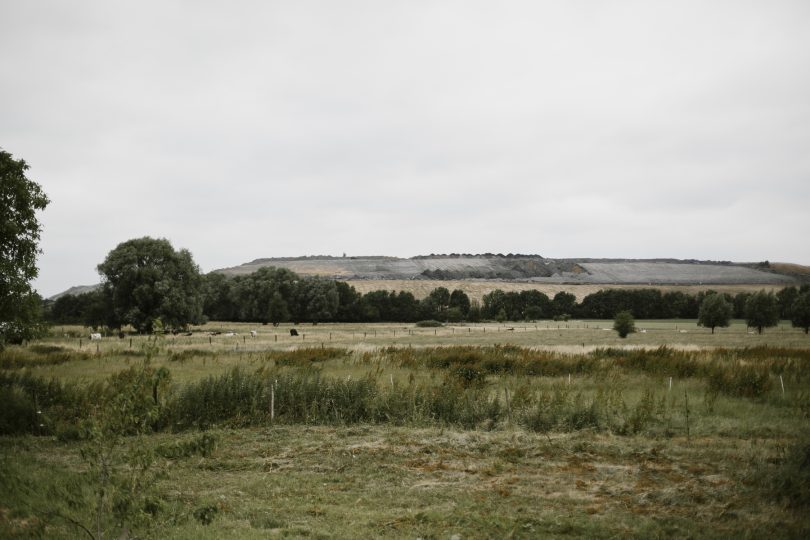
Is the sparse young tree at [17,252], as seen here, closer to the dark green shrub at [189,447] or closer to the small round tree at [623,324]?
the dark green shrub at [189,447]

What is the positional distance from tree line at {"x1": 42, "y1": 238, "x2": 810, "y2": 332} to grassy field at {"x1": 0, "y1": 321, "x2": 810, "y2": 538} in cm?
4079

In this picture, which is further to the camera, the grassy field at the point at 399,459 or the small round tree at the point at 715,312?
the small round tree at the point at 715,312

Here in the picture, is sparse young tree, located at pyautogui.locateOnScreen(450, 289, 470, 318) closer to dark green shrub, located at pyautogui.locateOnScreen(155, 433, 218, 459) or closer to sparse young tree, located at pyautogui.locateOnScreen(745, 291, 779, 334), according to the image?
sparse young tree, located at pyautogui.locateOnScreen(745, 291, 779, 334)

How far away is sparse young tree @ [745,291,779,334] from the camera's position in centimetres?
6881

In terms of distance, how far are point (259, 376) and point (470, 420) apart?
886cm

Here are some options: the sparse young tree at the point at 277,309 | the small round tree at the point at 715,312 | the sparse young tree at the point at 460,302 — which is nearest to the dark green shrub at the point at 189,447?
the small round tree at the point at 715,312

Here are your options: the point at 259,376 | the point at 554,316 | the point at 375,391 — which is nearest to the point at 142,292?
the point at 259,376

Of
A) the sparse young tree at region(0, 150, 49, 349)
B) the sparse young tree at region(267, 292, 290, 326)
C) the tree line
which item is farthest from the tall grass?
the sparse young tree at region(267, 292, 290, 326)

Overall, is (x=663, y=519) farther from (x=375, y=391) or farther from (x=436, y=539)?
(x=375, y=391)

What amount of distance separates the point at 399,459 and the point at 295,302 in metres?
90.9

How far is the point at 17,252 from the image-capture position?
27.0 metres

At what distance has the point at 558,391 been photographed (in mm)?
19594

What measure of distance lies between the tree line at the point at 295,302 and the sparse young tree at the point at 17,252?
110 feet

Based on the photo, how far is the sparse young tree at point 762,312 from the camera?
6881 centimetres
